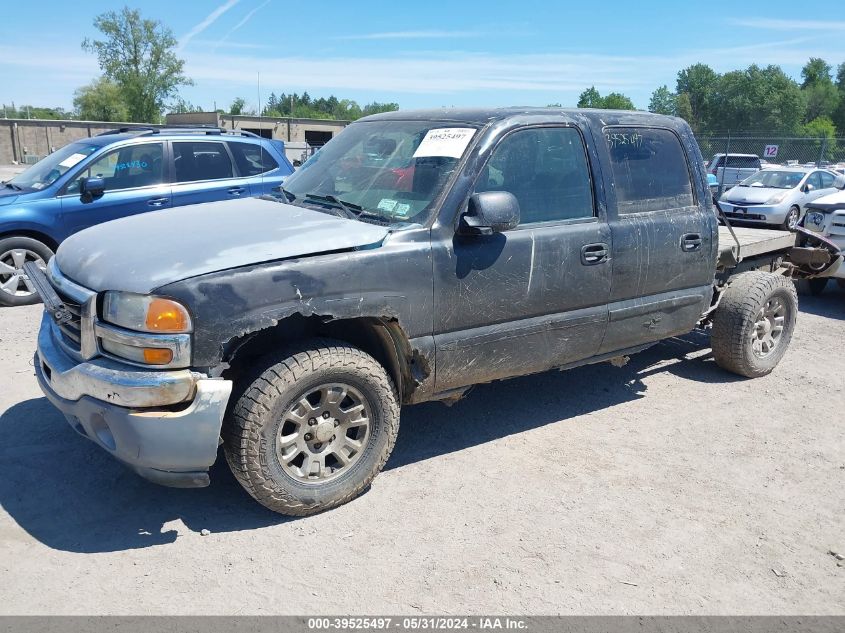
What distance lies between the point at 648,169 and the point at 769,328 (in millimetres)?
2094

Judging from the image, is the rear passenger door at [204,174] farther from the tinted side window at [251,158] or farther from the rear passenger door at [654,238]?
the rear passenger door at [654,238]

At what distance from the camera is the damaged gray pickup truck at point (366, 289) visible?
2.98 m

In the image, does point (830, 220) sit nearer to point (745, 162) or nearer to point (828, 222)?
point (828, 222)

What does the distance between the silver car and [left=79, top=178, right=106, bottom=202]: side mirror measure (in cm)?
1447

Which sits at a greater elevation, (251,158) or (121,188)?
(251,158)

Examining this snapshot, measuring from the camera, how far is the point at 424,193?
3.71m

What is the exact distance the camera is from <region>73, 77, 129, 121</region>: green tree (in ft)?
258

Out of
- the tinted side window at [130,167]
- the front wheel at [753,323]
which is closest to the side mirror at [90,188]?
the tinted side window at [130,167]

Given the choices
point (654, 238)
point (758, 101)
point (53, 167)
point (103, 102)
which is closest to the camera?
point (654, 238)

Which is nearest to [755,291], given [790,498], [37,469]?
[790,498]

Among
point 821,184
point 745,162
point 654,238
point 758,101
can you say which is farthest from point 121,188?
point 758,101

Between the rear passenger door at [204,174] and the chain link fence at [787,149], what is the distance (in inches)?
970

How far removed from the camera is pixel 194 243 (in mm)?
3240

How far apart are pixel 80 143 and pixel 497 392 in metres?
5.97
